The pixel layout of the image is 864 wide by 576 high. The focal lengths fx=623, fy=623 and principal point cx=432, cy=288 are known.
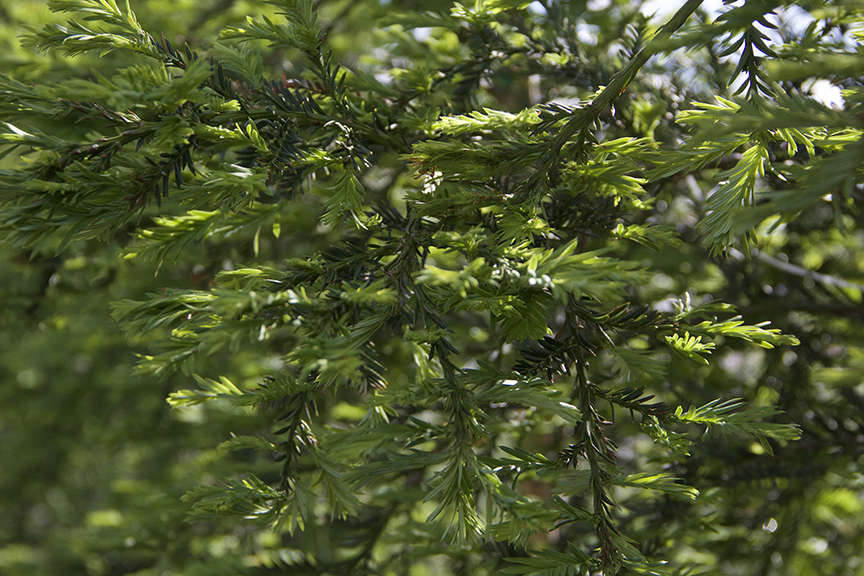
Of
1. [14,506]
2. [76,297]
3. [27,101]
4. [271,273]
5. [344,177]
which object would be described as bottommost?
[14,506]

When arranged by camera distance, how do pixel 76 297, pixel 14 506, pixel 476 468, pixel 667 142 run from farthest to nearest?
pixel 14 506 < pixel 76 297 < pixel 667 142 < pixel 476 468

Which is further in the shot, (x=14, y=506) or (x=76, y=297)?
(x=14, y=506)

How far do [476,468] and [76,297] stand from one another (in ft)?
7.65

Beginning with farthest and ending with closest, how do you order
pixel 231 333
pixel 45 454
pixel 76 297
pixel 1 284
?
pixel 45 454 < pixel 1 284 < pixel 76 297 < pixel 231 333

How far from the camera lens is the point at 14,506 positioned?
6.09 metres

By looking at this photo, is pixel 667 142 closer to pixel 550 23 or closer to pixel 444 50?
pixel 550 23

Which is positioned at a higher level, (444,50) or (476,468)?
(444,50)

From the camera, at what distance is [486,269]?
3.56ft

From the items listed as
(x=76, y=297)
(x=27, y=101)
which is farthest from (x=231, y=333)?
(x=76, y=297)

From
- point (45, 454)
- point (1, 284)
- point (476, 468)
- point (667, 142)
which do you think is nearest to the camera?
point (476, 468)

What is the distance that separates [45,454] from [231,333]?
5151 millimetres

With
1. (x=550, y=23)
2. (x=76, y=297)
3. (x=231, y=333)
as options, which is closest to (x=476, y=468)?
(x=231, y=333)

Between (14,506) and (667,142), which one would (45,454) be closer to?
(14,506)

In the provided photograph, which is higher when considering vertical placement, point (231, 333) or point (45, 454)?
point (231, 333)
